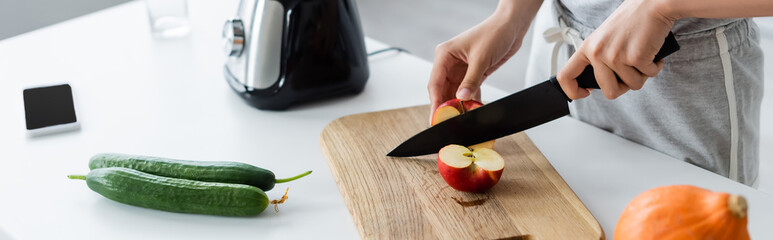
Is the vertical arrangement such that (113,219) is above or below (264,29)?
below

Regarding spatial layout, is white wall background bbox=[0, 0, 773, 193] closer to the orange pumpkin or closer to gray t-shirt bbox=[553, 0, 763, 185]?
gray t-shirt bbox=[553, 0, 763, 185]

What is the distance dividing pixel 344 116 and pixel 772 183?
5.20 ft

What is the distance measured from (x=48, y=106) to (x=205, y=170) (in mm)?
548

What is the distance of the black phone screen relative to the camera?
1335mm

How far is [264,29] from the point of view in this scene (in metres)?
1.37

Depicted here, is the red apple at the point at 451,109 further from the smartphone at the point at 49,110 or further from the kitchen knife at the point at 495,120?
the smartphone at the point at 49,110

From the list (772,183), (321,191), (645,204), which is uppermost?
(645,204)

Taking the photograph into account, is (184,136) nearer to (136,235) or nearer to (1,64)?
(136,235)

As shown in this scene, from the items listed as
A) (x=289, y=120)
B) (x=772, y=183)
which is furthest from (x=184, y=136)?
(x=772, y=183)

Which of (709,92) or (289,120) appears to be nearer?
(709,92)

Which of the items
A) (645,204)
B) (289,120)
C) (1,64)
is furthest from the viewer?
(1,64)

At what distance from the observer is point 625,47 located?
105 cm

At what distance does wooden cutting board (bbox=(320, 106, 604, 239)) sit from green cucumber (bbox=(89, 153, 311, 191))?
137 millimetres

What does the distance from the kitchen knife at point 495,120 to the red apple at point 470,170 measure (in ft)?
0.32
